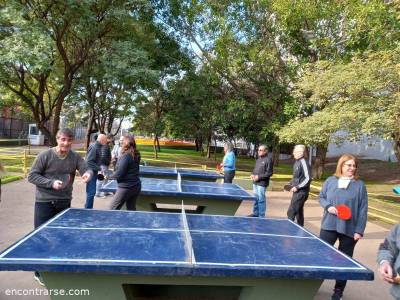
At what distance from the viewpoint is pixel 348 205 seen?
4.73 metres

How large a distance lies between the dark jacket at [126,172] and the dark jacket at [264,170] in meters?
3.51

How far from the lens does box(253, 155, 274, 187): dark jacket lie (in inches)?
366

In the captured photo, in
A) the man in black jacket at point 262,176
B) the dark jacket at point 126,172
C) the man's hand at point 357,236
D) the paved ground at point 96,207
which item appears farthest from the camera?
the man in black jacket at point 262,176

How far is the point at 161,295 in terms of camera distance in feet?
15.2

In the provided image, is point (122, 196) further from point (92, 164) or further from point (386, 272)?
point (386, 272)

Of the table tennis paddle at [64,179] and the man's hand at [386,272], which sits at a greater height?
the table tennis paddle at [64,179]

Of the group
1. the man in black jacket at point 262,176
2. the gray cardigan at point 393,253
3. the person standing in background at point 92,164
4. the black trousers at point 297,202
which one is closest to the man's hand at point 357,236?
the gray cardigan at point 393,253

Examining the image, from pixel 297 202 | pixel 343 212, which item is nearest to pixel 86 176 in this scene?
pixel 343 212

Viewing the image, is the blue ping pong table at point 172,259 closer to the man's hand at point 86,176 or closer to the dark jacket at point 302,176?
the man's hand at point 86,176

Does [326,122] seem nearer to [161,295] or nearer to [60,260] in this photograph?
[161,295]

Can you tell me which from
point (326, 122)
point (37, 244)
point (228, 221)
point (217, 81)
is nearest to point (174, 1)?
point (217, 81)

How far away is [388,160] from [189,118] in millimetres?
15469

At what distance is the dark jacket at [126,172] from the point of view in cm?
638

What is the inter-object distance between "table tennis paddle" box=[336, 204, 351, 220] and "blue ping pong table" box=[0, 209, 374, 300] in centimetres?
47
